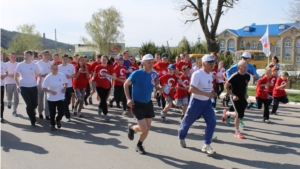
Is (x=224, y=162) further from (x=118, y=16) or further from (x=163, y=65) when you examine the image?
(x=118, y=16)

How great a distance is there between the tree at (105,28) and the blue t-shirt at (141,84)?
172 ft

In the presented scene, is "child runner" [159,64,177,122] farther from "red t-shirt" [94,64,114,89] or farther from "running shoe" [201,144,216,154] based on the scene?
"running shoe" [201,144,216,154]

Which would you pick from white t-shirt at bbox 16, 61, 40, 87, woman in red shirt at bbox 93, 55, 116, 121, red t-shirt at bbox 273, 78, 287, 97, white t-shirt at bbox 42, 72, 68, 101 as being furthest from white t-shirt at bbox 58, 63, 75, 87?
red t-shirt at bbox 273, 78, 287, 97

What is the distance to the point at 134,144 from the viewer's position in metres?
6.35

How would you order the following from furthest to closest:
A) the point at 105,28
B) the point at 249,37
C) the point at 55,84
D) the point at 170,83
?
the point at 249,37
the point at 105,28
the point at 170,83
the point at 55,84

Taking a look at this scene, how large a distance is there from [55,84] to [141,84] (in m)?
2.85

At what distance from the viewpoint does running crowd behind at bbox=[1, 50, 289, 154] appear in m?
5.59

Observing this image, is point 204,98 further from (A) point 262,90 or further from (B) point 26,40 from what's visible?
(B) point 26,40

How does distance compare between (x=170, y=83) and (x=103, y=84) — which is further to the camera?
(x=103, y=84)

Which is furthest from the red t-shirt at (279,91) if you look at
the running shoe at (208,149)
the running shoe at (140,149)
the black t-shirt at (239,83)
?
the running shoe at (140,149)

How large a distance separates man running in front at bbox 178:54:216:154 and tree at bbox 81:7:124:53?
2069 inches

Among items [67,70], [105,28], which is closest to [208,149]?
[67,70]

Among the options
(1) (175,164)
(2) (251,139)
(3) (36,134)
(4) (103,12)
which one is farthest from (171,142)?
(4) (103,12)

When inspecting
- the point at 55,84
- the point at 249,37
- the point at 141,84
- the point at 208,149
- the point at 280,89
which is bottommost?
the point at 208,149
